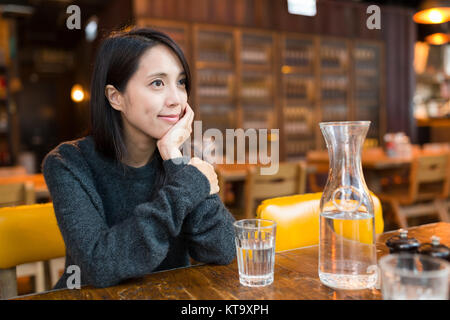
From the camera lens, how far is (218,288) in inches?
34.4

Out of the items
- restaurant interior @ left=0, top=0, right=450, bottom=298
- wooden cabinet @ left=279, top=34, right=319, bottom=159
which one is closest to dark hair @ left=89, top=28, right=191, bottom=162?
restaurant interior @ left=0, top=0, right=450, bottom=298

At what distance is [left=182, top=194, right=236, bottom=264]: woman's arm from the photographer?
1.07m

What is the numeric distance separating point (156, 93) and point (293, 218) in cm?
59

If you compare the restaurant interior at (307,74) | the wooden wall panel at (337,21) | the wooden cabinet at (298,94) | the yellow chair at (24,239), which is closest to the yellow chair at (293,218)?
the yellow chair at (24,239)

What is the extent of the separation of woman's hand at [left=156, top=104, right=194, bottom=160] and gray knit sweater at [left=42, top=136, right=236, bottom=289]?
39 millimetres

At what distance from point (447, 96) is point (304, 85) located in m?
4.23

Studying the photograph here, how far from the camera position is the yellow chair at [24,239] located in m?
1.19

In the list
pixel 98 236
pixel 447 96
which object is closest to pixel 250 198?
pixel 98 236

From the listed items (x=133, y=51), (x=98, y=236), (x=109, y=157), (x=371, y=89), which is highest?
(x=371, y=89)

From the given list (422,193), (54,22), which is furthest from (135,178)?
(54,22)

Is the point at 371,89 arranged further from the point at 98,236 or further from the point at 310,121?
the point at 98,236

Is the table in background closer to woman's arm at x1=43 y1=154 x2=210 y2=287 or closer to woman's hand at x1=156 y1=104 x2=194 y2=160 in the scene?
woman's hand at x1=156 y1=104 x2=194 y2=160

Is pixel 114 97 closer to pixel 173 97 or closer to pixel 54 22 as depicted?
pixel 173 97

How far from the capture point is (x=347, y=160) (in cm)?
88
